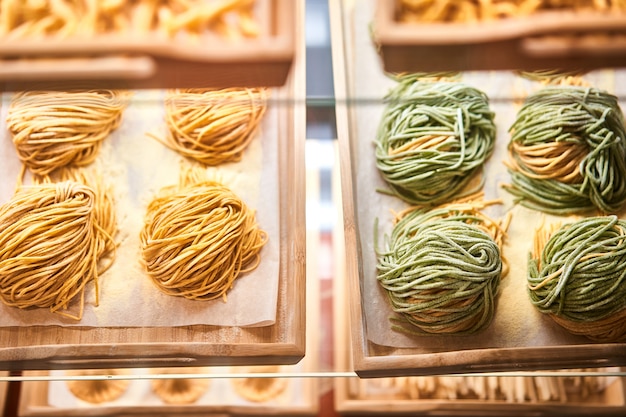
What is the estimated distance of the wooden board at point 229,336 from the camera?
3.00 feet

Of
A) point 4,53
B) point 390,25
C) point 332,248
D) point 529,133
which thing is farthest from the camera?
point 332,248

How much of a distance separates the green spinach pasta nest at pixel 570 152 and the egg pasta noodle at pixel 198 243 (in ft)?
1.63

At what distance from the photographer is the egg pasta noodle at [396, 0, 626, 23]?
100cm

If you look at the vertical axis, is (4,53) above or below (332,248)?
above

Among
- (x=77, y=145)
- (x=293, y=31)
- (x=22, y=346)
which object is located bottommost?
(x=22, y=346)

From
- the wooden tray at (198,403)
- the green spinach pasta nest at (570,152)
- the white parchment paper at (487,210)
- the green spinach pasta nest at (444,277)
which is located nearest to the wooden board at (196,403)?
the wooden tray at (198,403)

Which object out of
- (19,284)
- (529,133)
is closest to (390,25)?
(529,133)

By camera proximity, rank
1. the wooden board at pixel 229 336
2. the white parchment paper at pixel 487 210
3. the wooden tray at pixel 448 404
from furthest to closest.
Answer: the wooden tray at pixel 448 404, the white parchment paper at pixel 487 210, the wooden board at pixel 229 336

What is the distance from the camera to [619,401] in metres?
1.28

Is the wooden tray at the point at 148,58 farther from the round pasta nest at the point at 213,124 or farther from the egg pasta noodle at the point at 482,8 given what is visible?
the egg pasta noodle at the point at 482,8

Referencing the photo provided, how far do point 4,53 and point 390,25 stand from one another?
23.1 inches

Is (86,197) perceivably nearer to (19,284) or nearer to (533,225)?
(19,284)

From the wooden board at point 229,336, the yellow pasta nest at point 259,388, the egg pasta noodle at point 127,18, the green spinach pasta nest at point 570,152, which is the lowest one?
the yellow pasta nest at point 259,388

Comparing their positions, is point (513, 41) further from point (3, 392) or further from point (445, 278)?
point (3, 392)
